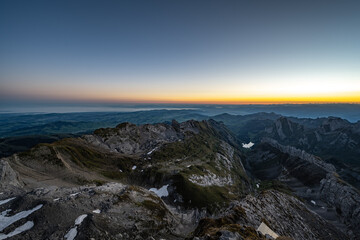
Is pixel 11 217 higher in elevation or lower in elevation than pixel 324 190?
higher

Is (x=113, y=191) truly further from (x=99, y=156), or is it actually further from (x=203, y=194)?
(x=99, y=156)

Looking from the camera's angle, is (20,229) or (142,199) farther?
(142,199)

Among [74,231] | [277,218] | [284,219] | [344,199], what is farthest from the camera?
[344,199]

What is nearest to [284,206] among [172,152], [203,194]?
[203,194]

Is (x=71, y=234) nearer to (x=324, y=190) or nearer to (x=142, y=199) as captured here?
(x=142, y=199)

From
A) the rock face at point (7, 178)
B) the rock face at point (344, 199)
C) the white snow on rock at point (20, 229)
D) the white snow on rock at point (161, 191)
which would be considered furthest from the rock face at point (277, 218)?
the rock face at point (7, 178)

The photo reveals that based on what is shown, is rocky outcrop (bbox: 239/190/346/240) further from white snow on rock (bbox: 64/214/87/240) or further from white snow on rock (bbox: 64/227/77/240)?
white snow on rock (bbox: 64/227/77/240)

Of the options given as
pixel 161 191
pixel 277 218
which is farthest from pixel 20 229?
pixel 277 218

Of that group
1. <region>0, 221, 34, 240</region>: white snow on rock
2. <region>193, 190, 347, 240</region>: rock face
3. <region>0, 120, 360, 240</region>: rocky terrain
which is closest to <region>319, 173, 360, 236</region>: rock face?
<region>0, 120, 360, 240</region>: rocky terrain

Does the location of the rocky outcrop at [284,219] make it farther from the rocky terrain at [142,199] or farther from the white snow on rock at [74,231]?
the white snow on rock at [74,231]
